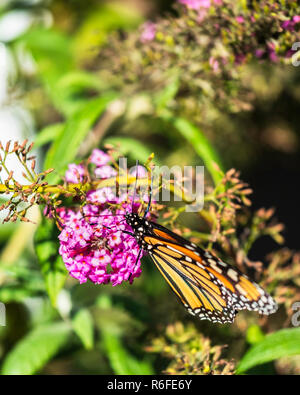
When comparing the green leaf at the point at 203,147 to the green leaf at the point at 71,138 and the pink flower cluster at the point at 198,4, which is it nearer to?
the green leaf at the point at 71,138

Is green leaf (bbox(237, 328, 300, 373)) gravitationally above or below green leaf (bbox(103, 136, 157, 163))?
→ below


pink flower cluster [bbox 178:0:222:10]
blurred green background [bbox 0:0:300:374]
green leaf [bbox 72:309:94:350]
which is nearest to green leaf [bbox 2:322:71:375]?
blurred green background [bbox 0:0:300:374]

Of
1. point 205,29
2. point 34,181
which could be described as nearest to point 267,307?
point 34,181

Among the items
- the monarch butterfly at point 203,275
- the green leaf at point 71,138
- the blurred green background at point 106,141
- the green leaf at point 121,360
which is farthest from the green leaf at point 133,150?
the green leaf at point 121,360

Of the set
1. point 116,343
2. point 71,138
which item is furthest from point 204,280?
point 71,138

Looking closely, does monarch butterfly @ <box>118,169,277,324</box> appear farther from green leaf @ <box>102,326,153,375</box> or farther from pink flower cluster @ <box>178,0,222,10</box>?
pink flower cluster @ <box>178,0,222,10</box>
